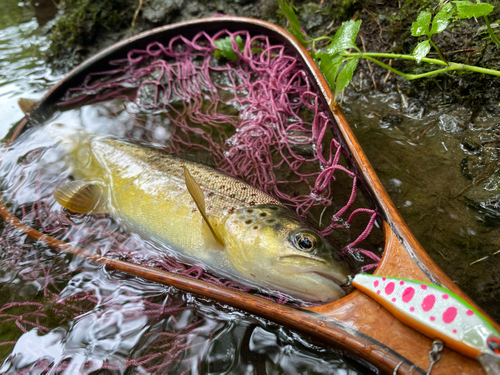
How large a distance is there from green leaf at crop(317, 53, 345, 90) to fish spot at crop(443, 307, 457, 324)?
1.72 metres

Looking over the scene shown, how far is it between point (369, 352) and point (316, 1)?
12.9 feet

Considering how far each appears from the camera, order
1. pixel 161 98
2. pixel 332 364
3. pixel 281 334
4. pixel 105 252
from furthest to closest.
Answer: pixel 161 98 → pixel 105 252 → pixel 281 334 → pixel 332 364

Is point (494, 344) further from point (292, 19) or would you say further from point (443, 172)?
point (292, 19)

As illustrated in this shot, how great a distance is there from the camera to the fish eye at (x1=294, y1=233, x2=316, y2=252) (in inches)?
78.8

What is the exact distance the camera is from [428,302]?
5.05 feet

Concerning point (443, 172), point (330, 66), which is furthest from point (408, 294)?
point (330, 66)

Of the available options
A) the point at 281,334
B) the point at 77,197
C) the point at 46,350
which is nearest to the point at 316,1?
the point at 77,197

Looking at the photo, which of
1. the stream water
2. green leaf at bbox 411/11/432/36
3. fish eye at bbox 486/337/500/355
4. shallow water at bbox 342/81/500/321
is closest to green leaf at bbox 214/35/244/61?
shallow water at bbox 342/81/500/321

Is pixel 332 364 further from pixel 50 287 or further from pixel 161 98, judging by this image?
pixel 161 98

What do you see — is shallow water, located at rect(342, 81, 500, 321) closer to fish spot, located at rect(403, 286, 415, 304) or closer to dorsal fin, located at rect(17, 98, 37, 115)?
fish spot, located at rect(403, 286, 415, 304)

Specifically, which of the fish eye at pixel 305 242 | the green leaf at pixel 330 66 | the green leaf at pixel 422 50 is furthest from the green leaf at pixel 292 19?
the fish eye at pixel 305 242

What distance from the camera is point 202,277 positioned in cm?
239

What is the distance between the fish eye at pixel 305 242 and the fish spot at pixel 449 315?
0.75 meters

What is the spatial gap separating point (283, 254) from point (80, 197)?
1906mm
